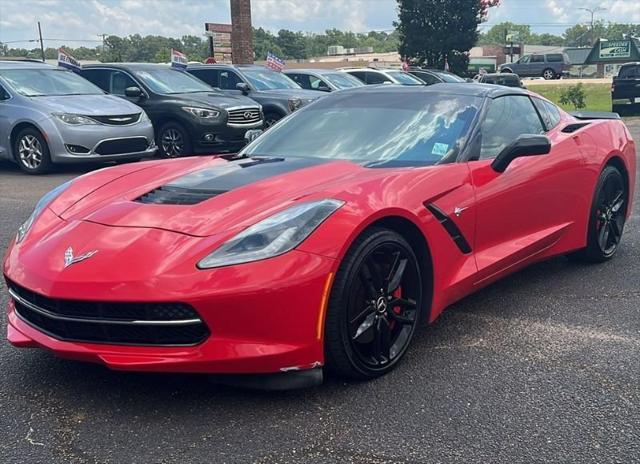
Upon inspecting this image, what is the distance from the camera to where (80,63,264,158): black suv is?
11.4 meters

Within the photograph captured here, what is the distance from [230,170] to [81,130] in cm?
659

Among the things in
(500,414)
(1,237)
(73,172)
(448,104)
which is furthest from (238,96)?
(500,414)

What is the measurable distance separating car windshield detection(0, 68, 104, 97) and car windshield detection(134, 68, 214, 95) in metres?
1.20

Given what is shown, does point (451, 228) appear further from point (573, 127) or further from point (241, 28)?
point (241, 28)

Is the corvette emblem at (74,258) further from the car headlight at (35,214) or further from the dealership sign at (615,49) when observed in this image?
the dealership sign at (615,49)

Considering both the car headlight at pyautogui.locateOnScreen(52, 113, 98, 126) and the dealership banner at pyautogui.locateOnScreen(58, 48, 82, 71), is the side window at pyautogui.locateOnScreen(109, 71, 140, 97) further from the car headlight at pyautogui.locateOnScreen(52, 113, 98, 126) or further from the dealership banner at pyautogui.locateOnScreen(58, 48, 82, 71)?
the car headlight at pyautogui.locateOnScreen(52, 113, 98, 126)

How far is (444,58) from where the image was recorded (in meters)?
35.8

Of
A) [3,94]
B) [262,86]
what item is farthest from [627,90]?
[3,94]

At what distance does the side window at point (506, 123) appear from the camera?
4.11 meters

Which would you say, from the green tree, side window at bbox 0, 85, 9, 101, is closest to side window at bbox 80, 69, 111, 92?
side window at bbox 0, 85, 9, 101

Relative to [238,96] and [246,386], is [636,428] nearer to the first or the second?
[246,386]

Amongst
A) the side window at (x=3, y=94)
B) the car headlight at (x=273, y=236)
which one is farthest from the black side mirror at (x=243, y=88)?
the car headlight at (x=273, y=236)

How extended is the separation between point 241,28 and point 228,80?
8359 millimetres

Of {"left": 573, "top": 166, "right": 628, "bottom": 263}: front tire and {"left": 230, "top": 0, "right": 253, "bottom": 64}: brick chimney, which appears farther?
{"left": 230, "top": 0, "right": 253, "bottom": 64}: brick chimney
